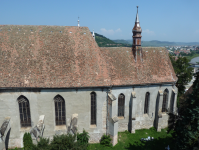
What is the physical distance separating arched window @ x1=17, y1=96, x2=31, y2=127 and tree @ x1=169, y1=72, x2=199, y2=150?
59.0ft

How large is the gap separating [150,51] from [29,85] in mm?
19776

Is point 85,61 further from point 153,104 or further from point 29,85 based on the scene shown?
point 153,104

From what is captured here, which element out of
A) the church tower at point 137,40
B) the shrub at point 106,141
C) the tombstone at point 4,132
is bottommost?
the shrub at point 106,141

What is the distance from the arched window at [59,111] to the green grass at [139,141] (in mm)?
5530

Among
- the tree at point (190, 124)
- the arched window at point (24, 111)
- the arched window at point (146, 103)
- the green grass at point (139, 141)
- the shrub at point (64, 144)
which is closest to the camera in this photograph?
the tree at point (190, 124)

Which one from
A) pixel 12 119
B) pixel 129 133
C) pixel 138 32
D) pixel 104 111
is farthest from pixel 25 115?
pixel 138 32

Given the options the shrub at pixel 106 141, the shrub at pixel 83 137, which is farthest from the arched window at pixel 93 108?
the shrub at pixel 106 141

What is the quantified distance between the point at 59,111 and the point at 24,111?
4.42 metres

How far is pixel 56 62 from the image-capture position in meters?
19.8

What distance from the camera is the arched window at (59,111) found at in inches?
777

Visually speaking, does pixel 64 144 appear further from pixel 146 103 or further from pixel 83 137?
pixel 146 103

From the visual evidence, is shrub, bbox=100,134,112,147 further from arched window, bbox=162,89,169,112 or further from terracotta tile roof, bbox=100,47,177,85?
arched window, bbox=162,89,169,112

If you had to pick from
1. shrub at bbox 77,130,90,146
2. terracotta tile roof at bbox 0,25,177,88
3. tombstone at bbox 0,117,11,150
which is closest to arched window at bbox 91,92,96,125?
shrub at bbox 77,130,90,146

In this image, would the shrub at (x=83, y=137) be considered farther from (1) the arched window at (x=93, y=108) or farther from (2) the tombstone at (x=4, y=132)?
(2) the tombstone at (x=4, y=132)
